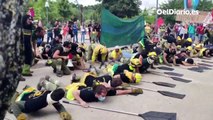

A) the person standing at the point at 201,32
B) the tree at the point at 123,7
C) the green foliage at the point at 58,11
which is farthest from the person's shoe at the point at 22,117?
the green foliage at the point at 58,11

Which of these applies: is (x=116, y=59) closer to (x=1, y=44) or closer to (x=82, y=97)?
(x=82, y=97)

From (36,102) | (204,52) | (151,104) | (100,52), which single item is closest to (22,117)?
(36,102)

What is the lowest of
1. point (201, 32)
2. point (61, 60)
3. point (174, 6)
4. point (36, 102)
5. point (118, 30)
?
point (36, 102)

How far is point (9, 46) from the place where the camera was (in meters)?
1.23

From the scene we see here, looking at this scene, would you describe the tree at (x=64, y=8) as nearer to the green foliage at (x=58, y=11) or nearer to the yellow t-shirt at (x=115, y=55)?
the green foliage at (x=58, y=11)

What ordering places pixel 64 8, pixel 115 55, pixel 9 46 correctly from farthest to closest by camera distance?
pixel 64 8 → pixel 115 55 → pixel 9 46

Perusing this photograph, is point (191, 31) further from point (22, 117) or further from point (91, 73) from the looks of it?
point (22, 117)

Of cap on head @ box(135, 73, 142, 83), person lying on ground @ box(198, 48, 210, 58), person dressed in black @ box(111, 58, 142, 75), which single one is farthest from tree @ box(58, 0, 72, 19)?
cap on head @ box(135, 73, 142, 83)

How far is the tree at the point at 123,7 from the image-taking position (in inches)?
1377

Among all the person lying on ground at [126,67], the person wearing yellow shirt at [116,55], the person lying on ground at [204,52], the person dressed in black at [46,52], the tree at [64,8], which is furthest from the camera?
the tree at [64,8]

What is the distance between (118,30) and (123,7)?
21834 mm

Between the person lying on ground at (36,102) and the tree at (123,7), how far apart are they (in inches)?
1187

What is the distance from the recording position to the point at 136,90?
23.8 feet

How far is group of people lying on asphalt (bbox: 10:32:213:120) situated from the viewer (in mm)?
5270
